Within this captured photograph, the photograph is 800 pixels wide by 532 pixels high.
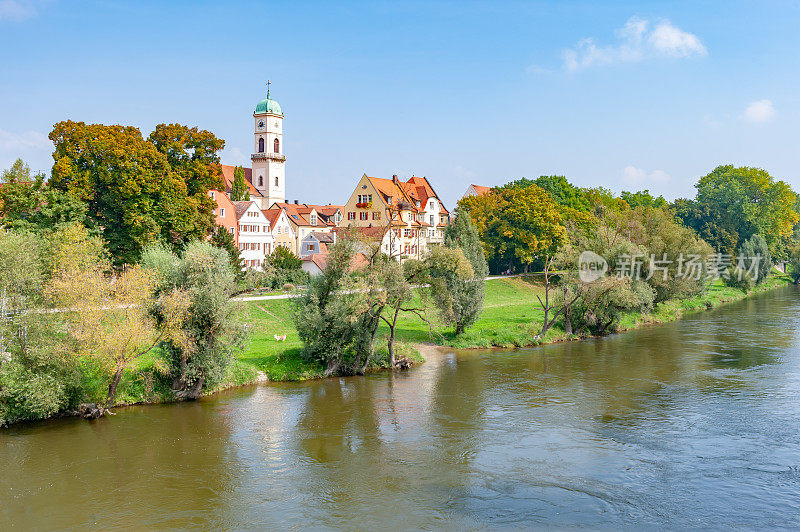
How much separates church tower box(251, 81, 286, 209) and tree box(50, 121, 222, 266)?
43634 mm

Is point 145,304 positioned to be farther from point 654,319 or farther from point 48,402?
point 654,319

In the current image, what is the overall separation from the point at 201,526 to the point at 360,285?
18308 millimetres

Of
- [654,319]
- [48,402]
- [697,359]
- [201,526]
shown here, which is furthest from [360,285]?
[654,319]

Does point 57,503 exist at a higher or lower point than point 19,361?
lower

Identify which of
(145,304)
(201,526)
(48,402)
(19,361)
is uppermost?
(145,304)

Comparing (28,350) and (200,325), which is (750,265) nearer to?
(200,325)

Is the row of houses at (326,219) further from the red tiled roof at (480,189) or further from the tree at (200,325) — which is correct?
the tree at (200,325)

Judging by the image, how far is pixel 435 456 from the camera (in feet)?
73.6

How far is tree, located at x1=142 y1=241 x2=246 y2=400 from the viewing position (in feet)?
95.0

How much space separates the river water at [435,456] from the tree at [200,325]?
1574 millimetres

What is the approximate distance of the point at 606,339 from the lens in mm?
47250

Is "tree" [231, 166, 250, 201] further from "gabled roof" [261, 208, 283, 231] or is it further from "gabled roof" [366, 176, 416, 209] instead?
"gabled roof" [366, 176, 416, 209]

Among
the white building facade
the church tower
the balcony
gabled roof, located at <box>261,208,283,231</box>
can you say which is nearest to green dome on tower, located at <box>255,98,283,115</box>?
the church tower

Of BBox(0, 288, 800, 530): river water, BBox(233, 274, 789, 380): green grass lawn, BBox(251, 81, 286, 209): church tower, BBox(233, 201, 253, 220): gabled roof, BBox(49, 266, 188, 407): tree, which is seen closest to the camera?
BBox(0, 288, 800, 530): river water
